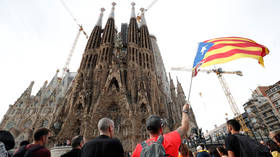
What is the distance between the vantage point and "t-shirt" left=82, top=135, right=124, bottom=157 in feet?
6.86

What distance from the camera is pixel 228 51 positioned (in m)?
5.45

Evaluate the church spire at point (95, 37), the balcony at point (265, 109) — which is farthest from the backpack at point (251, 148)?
the balcony at point (265, 109)

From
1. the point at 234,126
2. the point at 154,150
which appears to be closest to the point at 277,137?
the point at 234,126

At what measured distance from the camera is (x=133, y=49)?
1081 inches

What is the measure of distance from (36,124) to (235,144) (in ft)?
133

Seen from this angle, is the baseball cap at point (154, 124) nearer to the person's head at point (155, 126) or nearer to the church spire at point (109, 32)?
the person's head at point (155, 126)

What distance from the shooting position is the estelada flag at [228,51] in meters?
5.10

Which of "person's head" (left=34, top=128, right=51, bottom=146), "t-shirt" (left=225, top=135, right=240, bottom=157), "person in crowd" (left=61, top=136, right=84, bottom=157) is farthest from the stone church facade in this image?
"t-shirt" (left=225, top=135, right=240, bottom=157)

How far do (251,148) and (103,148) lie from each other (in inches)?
97.3

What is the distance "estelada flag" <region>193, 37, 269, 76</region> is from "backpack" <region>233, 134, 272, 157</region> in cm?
282

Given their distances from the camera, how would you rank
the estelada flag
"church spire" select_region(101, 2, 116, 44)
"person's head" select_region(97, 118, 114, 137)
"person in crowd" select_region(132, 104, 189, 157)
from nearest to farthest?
"person in crowd" select_region(132, 104, 189, 157), "person's head" select_region(97, 118, 114, 137), the estelada flag, "church spire" select_region(101, 2, 116, 44)

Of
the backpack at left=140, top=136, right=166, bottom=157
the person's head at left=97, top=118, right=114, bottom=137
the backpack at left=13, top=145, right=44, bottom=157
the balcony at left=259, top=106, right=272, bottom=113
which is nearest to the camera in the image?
the backpack at left=140, top=136, right=166, bottom=157

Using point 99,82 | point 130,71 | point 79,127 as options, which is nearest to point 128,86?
point 130,71

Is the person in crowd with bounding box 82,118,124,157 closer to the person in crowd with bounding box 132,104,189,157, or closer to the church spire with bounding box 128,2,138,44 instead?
the person in crowd with bounding box 132,104,189,157
